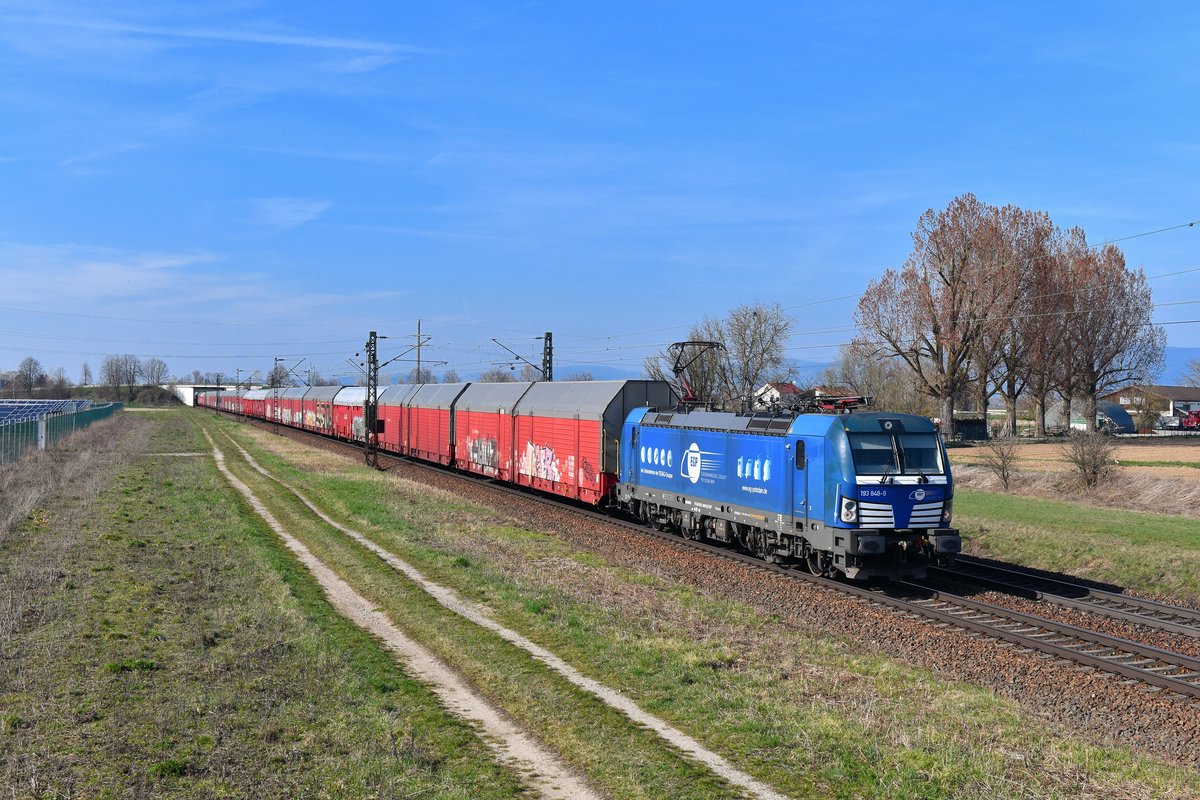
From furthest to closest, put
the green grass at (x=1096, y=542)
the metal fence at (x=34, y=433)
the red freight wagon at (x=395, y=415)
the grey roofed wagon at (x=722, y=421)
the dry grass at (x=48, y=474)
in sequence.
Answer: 1. the red freight wagon at (x=395, y=415)
2. the metal fence at (x=34, y=433)
3. the dry grass at (x=48, y=474)
4. the green grass at (x=1096, y=542)
5. the grey roofed wagon at (x=722, y=421)

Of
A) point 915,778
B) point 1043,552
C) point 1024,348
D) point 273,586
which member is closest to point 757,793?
point 915,778

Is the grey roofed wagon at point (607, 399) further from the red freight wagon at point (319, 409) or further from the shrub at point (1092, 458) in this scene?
the red freight wagon at point (319, 409)

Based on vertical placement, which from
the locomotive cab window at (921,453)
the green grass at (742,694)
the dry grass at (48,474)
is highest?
the locomotive cab window at (921,453)

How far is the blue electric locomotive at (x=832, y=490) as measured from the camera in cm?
1917

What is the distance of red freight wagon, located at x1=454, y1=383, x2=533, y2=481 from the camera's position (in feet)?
132

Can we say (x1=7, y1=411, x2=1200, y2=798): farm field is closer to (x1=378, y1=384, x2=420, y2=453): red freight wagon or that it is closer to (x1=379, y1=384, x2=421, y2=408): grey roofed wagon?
(x1=378, y1=384, x2=420, y2=453): red freight wagon

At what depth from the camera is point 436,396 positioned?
2034 inches

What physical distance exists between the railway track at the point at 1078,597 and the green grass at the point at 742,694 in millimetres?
6269

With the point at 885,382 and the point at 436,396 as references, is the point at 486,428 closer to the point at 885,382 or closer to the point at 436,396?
the point at 436,396

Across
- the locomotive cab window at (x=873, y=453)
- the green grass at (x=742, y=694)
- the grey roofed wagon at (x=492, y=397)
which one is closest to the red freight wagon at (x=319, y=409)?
the grey roofed wagon at (x=492, y=397)

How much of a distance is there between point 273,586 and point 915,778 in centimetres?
1307

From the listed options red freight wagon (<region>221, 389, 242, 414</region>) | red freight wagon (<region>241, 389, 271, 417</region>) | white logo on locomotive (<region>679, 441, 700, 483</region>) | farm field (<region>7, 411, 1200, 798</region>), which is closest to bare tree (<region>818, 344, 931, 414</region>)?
white logo on locomotive (<region>679, 441, 700, 483</region>)

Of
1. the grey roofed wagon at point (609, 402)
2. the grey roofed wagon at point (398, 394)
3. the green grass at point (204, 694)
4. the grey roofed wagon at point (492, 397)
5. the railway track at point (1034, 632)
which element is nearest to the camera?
the green grass at point (204, 694)

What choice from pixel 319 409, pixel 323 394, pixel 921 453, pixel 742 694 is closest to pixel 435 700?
pixel 742 694
